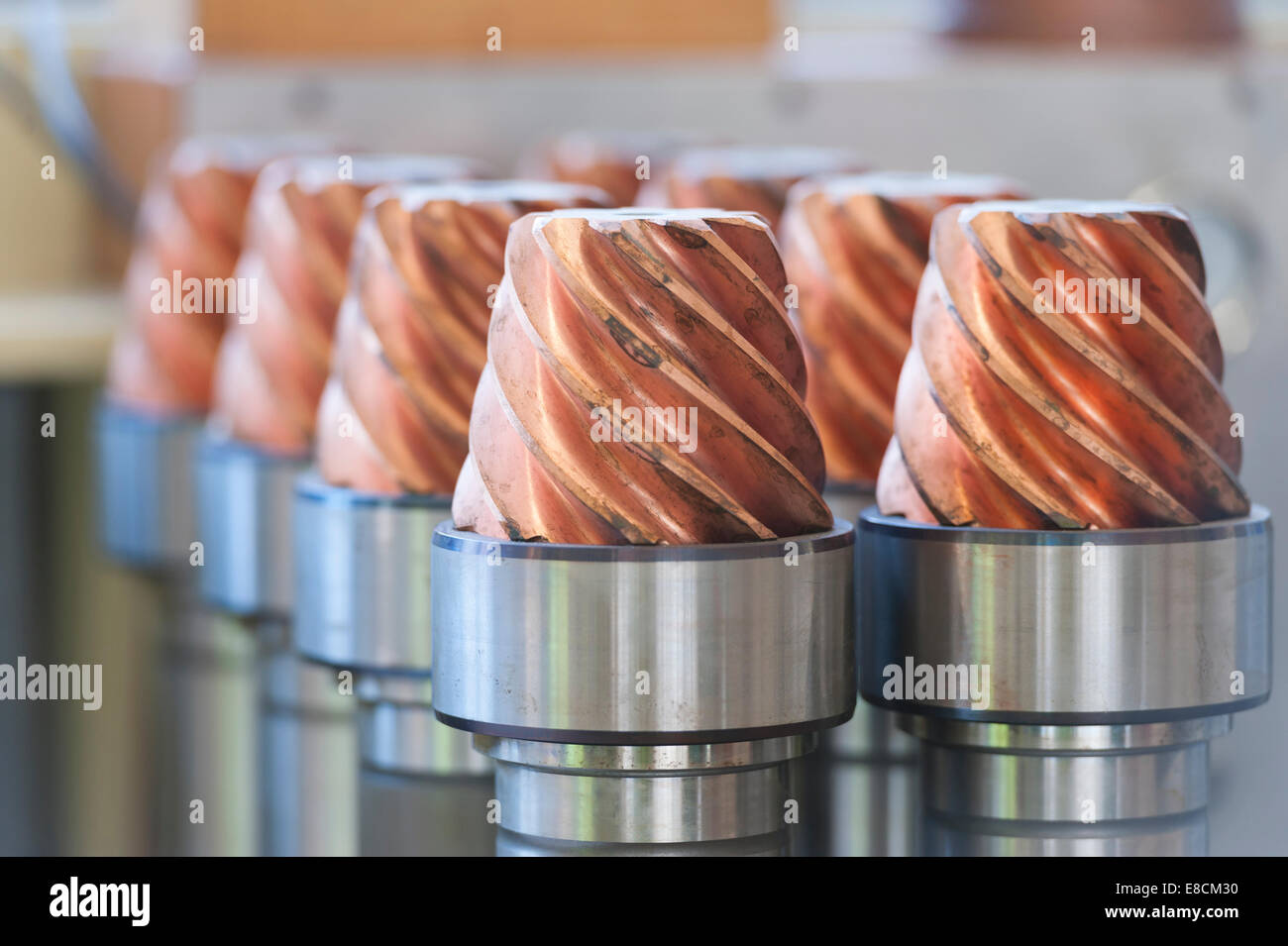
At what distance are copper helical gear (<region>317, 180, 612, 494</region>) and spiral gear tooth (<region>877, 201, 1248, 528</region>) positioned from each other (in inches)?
8.4

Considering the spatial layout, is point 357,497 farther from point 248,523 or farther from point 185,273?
point 185,273

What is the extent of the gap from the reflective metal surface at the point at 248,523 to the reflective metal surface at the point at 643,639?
32 centimetres

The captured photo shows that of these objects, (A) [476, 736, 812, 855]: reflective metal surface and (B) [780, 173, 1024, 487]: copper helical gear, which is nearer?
(A) [476, 736, 812, 855]: reflective metal surface

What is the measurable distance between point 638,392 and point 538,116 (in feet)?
3.10

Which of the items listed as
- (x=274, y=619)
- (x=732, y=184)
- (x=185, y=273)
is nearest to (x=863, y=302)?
(x=732, y=184)

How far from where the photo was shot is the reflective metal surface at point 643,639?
65 cm

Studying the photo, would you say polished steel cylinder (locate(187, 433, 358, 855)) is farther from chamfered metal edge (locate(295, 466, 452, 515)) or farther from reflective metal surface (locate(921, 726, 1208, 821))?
reflective metal surface (locate(921, 726, 1208, 821))

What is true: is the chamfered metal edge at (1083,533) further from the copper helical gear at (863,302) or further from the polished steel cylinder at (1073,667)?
the copper helical gear at (863,302)

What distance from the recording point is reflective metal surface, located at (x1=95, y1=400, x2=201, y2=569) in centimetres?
116

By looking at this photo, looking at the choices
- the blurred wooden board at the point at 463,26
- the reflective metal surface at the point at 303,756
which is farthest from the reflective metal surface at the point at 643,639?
the blurred wooden board at the point at 463,26

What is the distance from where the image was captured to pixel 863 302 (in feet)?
2.95

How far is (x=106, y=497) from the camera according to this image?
48.3 inches

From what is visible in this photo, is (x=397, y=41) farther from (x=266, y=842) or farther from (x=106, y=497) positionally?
(x=266, y=842)

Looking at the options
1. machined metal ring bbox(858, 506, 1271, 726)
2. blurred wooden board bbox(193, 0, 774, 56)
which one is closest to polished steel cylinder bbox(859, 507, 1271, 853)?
machined metal ring bbox(858, 506, 1271, 726)
